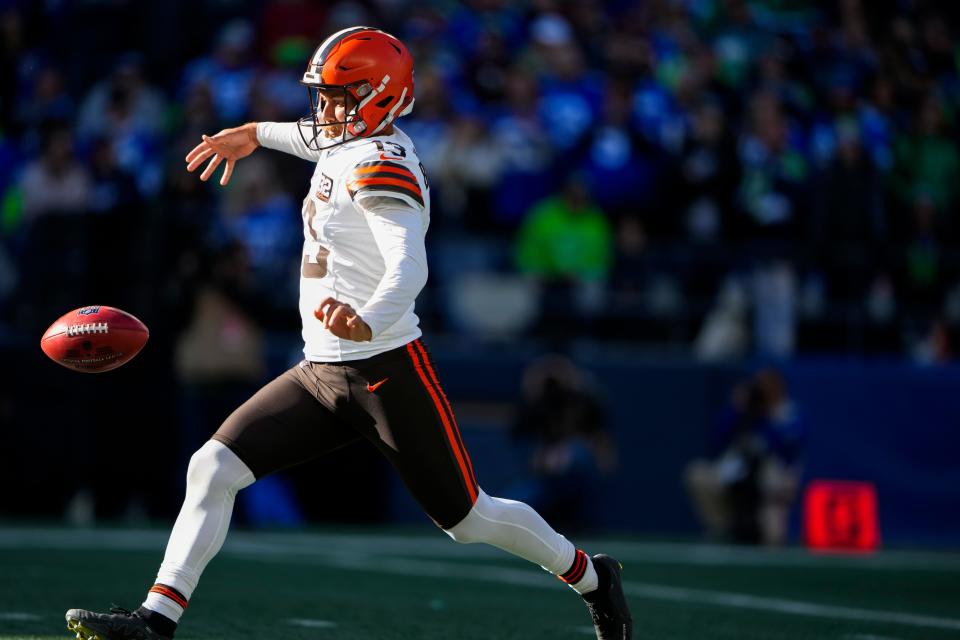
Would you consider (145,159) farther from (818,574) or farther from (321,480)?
(818,574)

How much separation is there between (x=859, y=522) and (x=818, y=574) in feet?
5.52

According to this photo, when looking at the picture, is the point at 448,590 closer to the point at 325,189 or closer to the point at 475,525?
the point at 475,525

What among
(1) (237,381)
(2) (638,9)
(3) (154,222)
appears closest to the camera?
(1) (237,381)

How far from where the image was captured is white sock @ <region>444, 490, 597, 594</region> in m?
5.31

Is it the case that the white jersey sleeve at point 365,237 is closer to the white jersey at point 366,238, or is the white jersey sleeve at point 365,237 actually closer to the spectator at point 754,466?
the white jersey at point 366,238

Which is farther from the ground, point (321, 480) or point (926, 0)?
point (926, 0)

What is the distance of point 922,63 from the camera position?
51.6 feet

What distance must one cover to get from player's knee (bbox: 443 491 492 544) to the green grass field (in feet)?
2.88

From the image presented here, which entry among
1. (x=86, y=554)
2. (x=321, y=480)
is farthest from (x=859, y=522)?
(x=86, y=554)

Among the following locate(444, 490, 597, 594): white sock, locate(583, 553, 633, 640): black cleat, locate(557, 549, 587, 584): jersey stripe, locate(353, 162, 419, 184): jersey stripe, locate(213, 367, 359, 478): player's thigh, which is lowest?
locate(583, 553, 633, 640): black cleat

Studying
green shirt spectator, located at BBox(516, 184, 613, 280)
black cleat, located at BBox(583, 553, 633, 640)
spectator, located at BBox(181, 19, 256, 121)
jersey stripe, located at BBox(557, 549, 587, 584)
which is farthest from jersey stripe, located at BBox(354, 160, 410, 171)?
spectator, located at BBox(181, 19, 256, 121)

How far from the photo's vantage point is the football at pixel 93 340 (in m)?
5.34

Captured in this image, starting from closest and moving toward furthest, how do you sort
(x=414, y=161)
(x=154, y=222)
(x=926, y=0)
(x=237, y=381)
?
(x=414, y=161) < (x=237, y=381) < (x=154, y=222) < (x=926, y=0)

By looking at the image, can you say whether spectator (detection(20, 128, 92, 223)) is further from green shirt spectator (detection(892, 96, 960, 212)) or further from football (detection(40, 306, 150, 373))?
green shirt spectator (detection(892, 96, 960, 212))
